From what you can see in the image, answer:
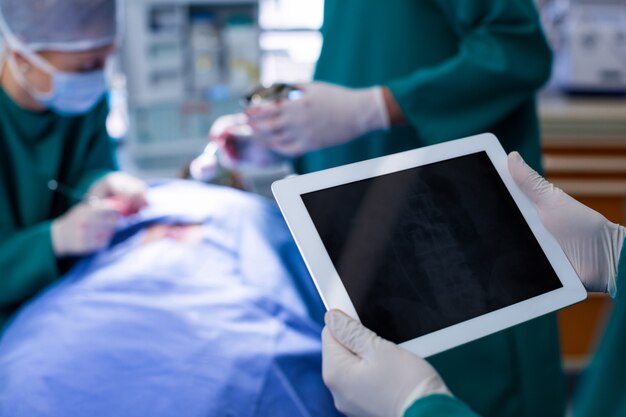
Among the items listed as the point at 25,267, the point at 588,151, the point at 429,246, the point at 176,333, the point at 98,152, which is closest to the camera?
the point at 429,246

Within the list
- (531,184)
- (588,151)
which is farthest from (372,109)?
(588,151)

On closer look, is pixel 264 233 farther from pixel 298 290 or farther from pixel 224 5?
pixel 224 5

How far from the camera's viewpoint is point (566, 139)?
2312 mm

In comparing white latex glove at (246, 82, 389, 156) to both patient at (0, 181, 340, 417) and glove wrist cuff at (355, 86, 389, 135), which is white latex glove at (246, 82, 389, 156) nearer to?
glove wrist cuff at (355, 86, 389, 135)

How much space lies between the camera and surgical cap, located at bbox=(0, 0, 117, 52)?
1.19 m

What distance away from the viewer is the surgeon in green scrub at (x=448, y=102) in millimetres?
1118

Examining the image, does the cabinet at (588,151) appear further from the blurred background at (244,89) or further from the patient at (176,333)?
the patient at (176,333)

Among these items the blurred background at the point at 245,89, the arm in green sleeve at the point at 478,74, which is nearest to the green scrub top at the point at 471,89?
the arm in green sleeve at the point at 478,74

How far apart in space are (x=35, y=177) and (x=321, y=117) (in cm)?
66

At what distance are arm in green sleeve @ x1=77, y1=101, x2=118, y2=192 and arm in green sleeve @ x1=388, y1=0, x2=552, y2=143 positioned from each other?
0.77 meters

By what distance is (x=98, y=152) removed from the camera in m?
1.56

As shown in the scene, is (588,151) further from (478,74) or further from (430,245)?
(430,245)

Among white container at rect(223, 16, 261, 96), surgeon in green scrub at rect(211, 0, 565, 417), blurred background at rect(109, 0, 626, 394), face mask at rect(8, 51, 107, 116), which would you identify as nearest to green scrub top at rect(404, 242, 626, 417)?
surgeon in green scrub at rect(211, 0, 565, 417)

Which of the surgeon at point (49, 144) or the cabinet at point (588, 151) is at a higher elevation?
the surgeon at point (49, 144)
